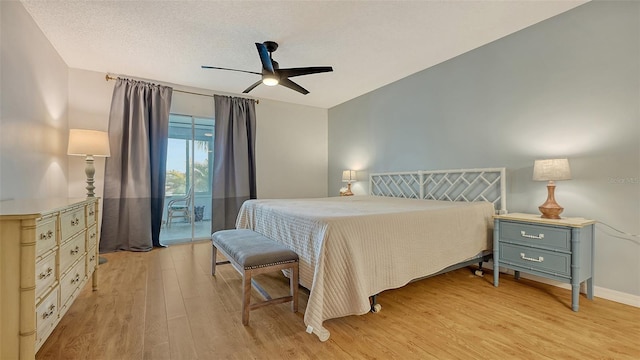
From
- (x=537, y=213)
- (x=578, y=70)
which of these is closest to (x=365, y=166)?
(x=537, y=213)

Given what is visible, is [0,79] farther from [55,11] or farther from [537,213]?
[537,213]

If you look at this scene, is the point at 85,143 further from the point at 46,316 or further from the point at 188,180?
the point at 46,316

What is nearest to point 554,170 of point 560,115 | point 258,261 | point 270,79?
point 560,115

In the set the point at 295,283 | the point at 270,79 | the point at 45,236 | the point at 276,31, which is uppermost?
the point at 276,31

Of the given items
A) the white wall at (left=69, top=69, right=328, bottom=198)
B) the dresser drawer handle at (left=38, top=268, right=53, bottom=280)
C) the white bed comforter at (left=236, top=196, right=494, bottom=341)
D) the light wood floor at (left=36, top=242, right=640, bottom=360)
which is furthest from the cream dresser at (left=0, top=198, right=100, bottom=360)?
the white wall at (left=69, top=69, right=328, bottom=198)

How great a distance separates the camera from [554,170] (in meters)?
2.35

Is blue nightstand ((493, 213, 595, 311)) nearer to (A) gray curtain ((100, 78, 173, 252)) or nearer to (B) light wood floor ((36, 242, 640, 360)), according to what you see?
(B) light wood floor ((36, 242, 640, 360))

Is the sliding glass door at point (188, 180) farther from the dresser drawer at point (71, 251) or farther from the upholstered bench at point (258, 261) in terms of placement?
the upholstered bench at point (258, 261)

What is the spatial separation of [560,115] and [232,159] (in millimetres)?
4344

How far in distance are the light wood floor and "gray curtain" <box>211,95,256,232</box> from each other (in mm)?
2070

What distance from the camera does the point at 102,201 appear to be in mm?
3936

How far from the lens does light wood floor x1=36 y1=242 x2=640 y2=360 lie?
5.40 ft

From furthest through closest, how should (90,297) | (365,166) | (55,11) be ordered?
(365,166) → (55,11) → (90,297)

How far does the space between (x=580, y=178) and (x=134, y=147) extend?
525 centimetres
